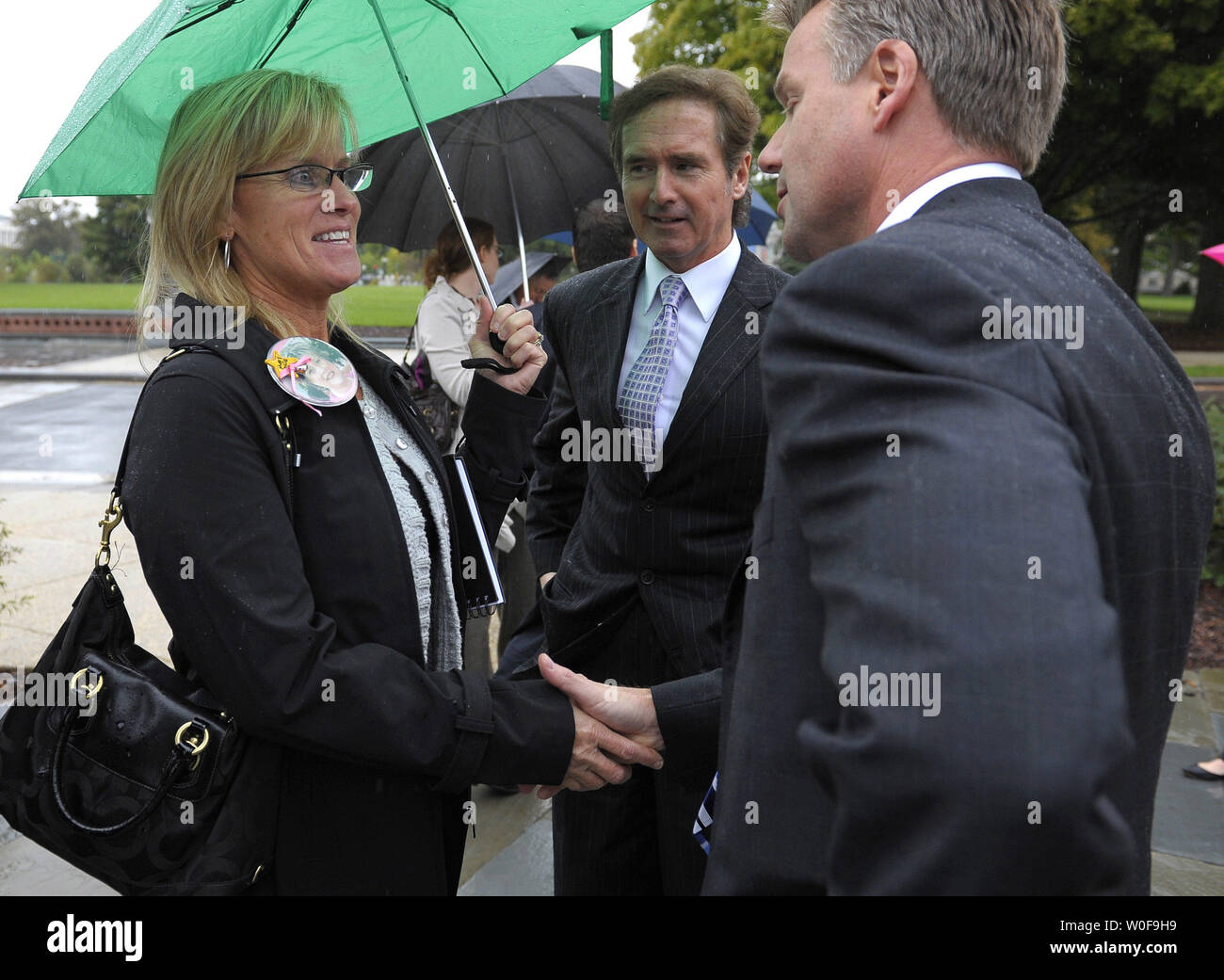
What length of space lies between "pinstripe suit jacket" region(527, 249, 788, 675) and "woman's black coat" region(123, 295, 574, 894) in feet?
1.79

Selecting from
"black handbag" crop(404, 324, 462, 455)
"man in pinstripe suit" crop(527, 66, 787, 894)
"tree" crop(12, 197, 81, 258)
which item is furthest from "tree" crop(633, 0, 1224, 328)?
"tree" crop(12, 197, 81, 258)

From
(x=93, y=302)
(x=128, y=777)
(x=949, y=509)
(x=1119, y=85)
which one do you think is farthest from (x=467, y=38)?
(x=93, y=302)

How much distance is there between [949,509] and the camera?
36.6 inches

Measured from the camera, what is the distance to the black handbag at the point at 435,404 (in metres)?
4.64

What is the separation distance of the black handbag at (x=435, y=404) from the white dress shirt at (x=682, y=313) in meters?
1.96

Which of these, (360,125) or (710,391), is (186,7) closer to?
(360,125)

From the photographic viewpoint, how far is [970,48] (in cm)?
127

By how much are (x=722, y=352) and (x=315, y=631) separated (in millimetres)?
1239

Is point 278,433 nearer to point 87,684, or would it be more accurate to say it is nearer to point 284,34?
point 87,684

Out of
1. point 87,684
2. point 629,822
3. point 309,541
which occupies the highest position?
point 309,541

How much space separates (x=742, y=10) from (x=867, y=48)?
63.7 feet

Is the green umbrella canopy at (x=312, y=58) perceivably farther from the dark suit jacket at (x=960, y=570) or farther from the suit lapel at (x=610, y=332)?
the dark suit jacket at (x=960, y=570)

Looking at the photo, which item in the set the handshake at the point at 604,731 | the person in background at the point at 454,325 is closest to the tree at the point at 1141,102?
the person in background at the point at 454,325
